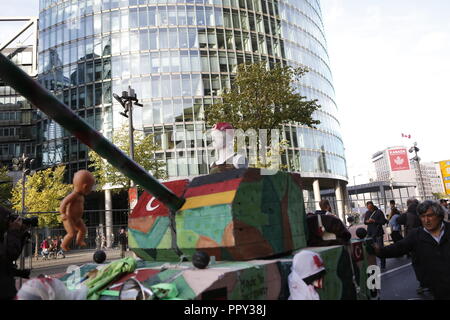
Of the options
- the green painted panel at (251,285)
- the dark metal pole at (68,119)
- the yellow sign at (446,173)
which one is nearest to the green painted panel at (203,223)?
the dark metal pole at (68,119)

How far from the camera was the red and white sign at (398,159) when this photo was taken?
91.1m

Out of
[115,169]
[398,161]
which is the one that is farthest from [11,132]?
[398,161]

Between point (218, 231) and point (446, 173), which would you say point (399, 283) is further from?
point (446, 173)

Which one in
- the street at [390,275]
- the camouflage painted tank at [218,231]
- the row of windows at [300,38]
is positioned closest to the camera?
the camouflage painted tank at [218,231]

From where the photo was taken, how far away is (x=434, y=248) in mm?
3783

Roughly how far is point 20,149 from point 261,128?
1949 inches

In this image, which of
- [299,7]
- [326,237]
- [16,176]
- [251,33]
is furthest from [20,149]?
[326,237]

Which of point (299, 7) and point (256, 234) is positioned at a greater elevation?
point (299, 7)

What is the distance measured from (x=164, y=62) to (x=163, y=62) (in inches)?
4.1

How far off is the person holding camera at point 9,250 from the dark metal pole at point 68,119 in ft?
5.26

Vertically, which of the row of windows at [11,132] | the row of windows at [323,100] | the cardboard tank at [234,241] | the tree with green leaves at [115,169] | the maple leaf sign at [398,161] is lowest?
the cardboard tank at [234,241]

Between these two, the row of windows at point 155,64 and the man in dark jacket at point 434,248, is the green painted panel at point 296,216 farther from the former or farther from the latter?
the row of windows at point 155,64

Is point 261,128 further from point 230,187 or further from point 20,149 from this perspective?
point 20,149
